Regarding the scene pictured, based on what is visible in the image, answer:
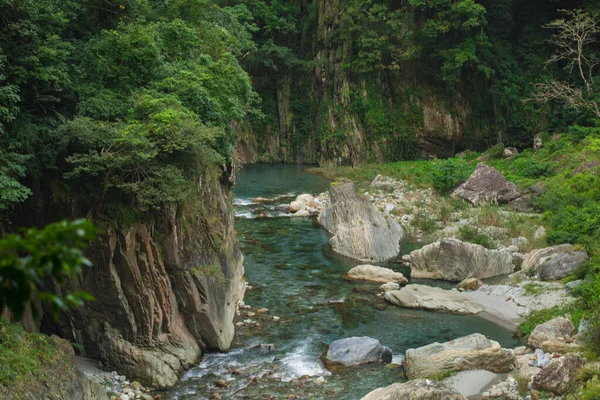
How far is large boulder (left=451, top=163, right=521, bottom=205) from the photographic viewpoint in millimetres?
26234

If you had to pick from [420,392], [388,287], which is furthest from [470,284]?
[420,392]

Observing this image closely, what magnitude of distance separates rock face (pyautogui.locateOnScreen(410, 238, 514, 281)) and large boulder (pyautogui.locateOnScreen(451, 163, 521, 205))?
7096 millimetres

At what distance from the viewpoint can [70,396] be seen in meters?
9.49

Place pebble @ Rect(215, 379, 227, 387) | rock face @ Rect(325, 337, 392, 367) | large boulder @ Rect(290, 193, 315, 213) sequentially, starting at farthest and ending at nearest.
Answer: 1. large boulder @ Rect(290, 193, 315, 213)
2. rock face @ Rect(325, 337, 392, 367)
3. pebble @ Rect(215, 379, 227, 387)

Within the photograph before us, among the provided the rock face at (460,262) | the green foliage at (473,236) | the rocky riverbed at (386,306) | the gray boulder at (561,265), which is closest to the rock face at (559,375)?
the rocky riverbed at (386,306)

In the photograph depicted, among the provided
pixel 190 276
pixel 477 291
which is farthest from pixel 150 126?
pixel 477 291

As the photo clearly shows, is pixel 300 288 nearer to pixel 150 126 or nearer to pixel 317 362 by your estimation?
pixel 317 362

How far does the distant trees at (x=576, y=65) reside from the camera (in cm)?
2941

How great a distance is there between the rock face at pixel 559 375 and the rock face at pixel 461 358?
130 cm

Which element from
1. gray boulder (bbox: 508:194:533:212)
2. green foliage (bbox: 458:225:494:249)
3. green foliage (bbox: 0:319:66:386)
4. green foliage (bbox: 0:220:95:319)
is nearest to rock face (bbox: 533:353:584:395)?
green foliage (bbox: 0:319:66:386)

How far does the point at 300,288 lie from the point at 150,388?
711 cm

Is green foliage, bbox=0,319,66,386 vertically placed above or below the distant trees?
below

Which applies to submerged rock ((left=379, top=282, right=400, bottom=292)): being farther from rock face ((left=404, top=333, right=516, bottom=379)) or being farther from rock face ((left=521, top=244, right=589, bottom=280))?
rock face ((left=404, top=333, right=516, bottom=379))

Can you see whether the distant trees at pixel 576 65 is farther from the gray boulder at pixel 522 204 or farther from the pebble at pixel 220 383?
the pebble at pixel 220 383
